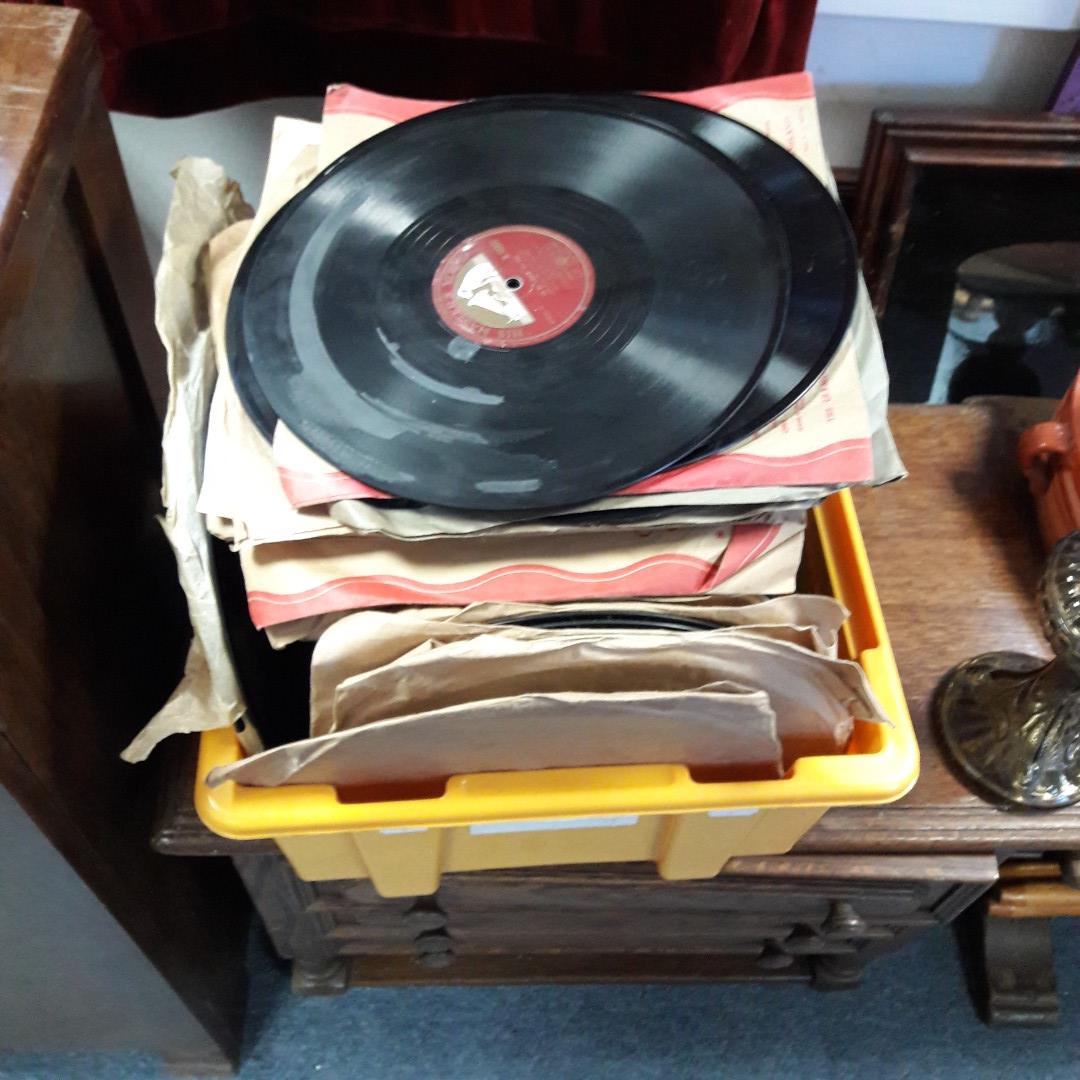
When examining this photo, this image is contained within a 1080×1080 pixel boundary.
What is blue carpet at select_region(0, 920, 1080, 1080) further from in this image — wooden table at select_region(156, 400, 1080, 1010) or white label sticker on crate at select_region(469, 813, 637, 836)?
white label sticker on crate at select_region(469, 813, 637, 836)

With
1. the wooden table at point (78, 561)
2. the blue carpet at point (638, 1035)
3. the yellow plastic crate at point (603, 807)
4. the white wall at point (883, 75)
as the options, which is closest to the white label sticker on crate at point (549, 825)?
the yellow plastic crate at point (603, 807)

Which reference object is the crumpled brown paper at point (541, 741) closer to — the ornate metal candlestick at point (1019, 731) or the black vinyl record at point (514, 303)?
the black vinyl record at point (514, 303)

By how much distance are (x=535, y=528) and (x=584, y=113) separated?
267 millimetres

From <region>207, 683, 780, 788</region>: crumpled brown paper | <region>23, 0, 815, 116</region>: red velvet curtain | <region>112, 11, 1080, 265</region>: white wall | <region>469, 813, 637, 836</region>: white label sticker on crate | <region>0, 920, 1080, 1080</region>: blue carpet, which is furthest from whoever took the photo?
<region>0, 920, 1080, 1080</region>: blue carpet

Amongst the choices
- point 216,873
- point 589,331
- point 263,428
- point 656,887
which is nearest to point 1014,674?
point 656,887

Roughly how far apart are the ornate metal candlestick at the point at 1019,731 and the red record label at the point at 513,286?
0.39 m

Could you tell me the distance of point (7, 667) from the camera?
521 millimetres

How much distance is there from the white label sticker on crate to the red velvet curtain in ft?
1.69

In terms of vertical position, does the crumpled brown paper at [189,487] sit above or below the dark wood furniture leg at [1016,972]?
above

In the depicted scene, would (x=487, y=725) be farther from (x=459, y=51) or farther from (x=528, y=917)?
(x=459, y=51)

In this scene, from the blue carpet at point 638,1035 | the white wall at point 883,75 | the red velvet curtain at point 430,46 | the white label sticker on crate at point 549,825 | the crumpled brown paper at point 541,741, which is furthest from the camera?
the blue carpet at point 638,1035

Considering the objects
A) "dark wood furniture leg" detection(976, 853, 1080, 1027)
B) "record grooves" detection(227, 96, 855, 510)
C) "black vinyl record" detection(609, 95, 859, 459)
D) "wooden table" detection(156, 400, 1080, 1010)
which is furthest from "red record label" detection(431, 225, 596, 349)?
"dark wood furniture leg" detection(976, 853, 1080, 1027)

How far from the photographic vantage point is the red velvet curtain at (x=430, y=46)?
2.43 ft

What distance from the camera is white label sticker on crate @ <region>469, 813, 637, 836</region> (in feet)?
2.08
